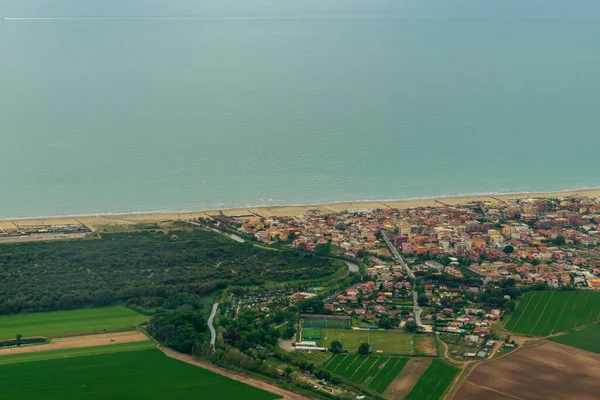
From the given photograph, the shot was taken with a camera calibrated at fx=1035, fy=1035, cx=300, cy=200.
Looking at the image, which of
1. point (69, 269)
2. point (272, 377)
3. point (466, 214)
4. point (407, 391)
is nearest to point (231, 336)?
point (272, 377)

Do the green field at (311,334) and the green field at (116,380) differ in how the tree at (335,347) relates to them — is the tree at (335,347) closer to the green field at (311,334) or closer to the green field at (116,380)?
the green field at (311,334)

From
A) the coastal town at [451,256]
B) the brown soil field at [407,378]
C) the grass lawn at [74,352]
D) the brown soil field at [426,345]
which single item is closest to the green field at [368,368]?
the brown soil field at [407,378]

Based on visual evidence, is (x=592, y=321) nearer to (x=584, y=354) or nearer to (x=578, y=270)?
(x=584, y=354)

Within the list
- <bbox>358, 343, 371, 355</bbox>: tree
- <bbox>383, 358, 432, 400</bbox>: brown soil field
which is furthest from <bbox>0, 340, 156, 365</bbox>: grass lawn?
<bbox>383, 358, 432, 400</bbox>: brown soil field

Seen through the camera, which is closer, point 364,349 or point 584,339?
point 364,349

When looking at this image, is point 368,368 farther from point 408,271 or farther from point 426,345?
point 408,271

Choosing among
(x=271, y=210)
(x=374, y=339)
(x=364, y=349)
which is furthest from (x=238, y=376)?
(x=271, y=210)
